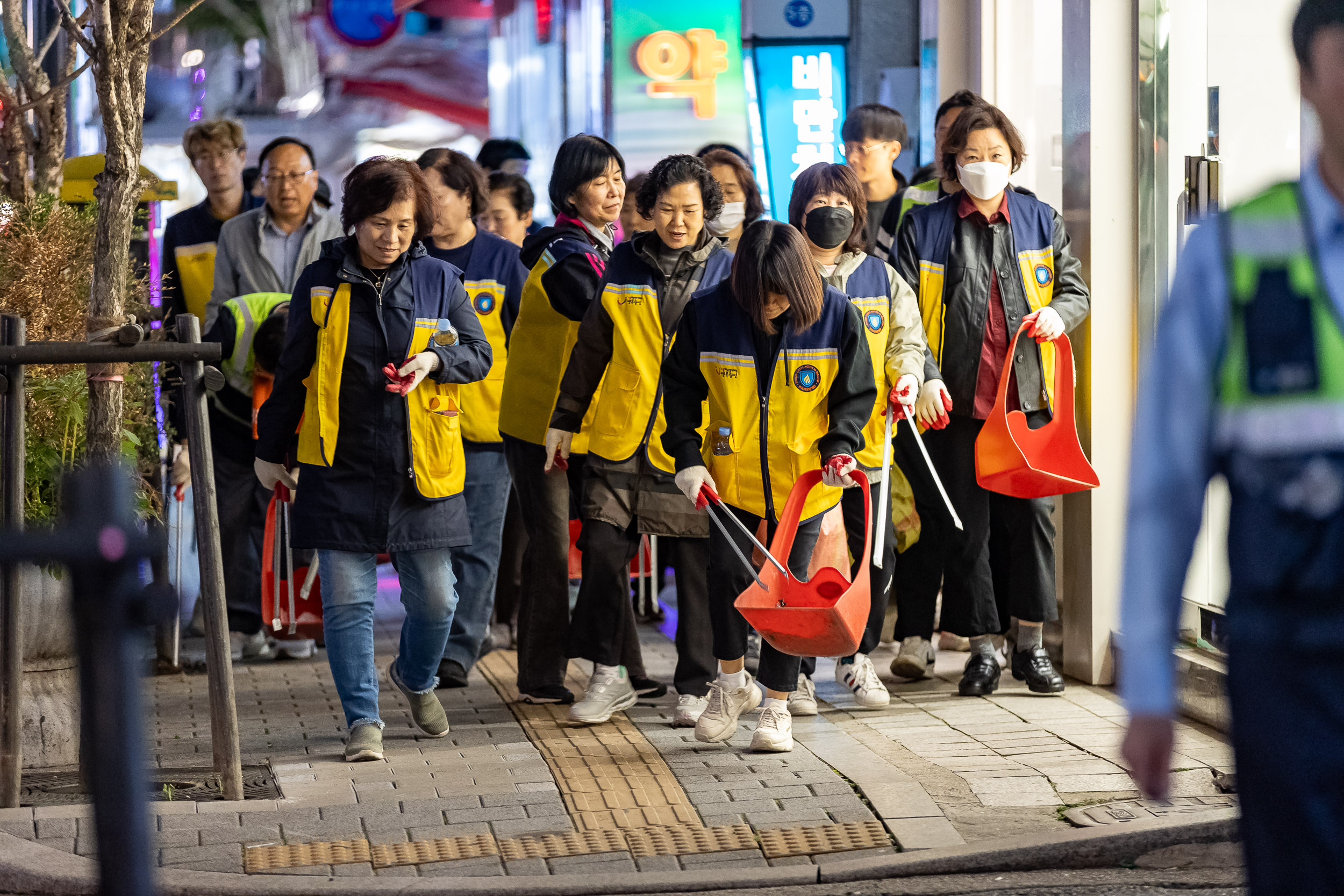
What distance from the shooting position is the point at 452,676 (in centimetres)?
694

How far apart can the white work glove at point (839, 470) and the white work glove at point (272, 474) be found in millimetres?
1724

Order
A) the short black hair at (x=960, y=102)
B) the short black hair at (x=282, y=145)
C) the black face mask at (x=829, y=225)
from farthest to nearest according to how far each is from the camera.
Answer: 1. the short black hair at (x=282, y=145)
2. the short black hair at (x=960, y=102)
3. the black face mask at (x=829, y=225)

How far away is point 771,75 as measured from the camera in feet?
37.3

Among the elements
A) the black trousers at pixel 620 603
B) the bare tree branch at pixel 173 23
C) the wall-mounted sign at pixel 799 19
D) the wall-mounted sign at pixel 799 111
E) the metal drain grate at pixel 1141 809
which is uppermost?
the wall-mounted sign at pixel 799 19

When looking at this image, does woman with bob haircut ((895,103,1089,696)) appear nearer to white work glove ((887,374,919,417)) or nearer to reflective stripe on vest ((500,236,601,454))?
white work glove ((887,374,919,417))

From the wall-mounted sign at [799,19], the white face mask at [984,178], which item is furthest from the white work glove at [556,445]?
the wall-mounted sign at [799,19]

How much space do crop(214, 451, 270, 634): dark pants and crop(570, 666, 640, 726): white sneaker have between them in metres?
2.01

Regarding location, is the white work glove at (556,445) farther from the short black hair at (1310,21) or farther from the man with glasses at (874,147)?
the short black hair at (1310,21)

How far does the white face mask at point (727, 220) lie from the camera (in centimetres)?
638

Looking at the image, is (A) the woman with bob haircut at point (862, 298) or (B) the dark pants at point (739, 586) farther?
(A) the woman with bob haircut at point (862, 298)

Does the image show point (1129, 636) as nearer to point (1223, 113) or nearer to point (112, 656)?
point (112, 656)

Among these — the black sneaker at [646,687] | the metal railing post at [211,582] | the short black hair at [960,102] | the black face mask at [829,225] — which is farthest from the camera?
the short black hair at [960,102]

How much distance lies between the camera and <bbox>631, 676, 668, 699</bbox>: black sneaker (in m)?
6.70

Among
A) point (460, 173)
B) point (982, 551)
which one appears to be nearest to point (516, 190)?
point (460, 173)
